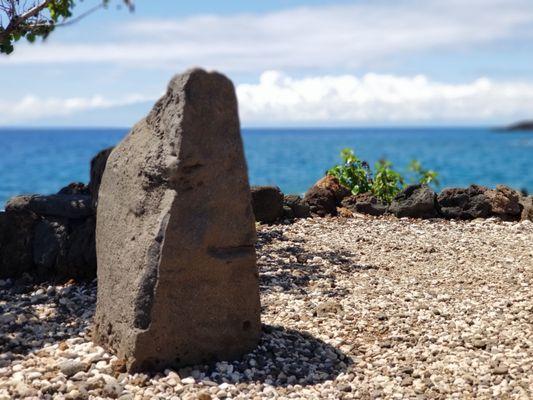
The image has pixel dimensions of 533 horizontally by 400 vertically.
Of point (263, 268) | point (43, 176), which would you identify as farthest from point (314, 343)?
point (43, 176)

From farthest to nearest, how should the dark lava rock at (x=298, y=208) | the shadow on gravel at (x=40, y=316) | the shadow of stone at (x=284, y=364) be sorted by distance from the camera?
the dark lava rock at (x=298, y=208) → the shadow on gravel at (x=40, y=316) → the shadow of stone at (x=284, y=364)

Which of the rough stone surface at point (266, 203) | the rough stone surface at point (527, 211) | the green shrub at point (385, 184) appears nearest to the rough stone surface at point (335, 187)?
the green shrub at point (385, 184)

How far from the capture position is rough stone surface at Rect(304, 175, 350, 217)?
37.2 feet

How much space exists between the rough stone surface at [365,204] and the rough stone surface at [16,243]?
4.82m

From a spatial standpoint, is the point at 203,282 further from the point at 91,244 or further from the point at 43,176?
the point at 43,176

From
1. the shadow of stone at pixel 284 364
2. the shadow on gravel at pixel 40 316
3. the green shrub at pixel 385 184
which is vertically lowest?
the shadow of stone at pixel 284 364

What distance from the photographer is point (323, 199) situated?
11.4 m

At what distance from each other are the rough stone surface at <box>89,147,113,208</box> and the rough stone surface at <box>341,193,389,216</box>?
4.50 metres

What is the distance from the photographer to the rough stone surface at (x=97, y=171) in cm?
802

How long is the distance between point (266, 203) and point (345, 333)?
4.03 meters

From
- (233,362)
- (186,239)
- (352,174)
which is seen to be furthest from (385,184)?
(186,239)

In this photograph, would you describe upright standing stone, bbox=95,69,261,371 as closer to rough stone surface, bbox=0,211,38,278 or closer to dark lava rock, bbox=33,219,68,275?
dark lava rock, bbox=33,219,68,275

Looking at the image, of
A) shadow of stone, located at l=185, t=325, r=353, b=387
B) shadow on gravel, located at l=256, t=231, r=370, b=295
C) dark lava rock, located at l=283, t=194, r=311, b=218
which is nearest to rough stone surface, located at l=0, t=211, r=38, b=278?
shadow on gravel, located at l=256, t=231, r=370, b=295

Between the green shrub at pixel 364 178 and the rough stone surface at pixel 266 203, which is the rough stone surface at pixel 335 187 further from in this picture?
the rough stone surface at pixel 266 203
